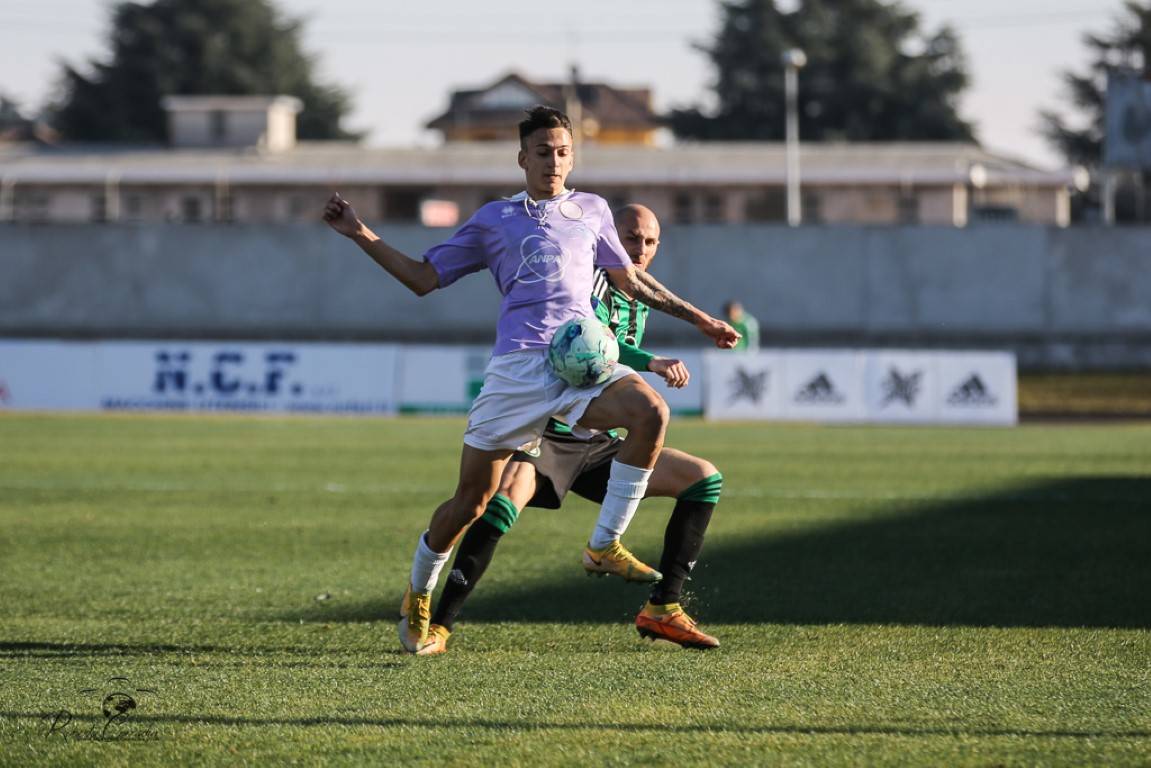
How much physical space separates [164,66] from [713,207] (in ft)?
106

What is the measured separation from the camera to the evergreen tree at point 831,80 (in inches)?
2985

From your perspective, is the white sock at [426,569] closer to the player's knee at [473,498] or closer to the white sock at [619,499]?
the player's knee at [473,498]

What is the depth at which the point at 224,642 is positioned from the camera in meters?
7.60

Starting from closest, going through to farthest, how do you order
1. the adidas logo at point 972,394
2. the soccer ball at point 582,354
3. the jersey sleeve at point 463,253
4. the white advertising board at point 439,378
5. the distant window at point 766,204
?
the soccer ball at point 582,354
the jersey sleeve at point 463,253
the white advertising board at point 439,378
the adidas logo at point 972,394
the distant window at point 766,204

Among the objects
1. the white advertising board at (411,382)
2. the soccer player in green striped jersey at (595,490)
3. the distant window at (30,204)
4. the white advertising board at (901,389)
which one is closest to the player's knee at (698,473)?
the soccer player in green striped jersey at (595,490)

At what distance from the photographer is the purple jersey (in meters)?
6.93

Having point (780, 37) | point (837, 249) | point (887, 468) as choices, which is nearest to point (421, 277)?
point (887, 468)

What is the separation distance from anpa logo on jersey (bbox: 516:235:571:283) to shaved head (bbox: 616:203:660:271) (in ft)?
2.87

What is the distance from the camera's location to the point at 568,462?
24.6ft

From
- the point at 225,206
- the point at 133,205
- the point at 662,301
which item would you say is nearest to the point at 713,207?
the point at 225,206

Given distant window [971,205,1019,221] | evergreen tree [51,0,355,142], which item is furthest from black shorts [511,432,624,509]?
evergreen tree [51,0,355,142]

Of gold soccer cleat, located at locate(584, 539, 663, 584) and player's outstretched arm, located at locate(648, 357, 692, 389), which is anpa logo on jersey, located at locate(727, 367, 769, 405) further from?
player's outstretched arm, located at locate(648, 357, 692, 389)

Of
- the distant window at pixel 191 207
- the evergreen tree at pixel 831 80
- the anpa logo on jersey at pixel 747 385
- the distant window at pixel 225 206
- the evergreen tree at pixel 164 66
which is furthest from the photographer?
the evergreen tree at pixel 164 66

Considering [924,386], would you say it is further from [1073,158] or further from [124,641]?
[1073,158]
